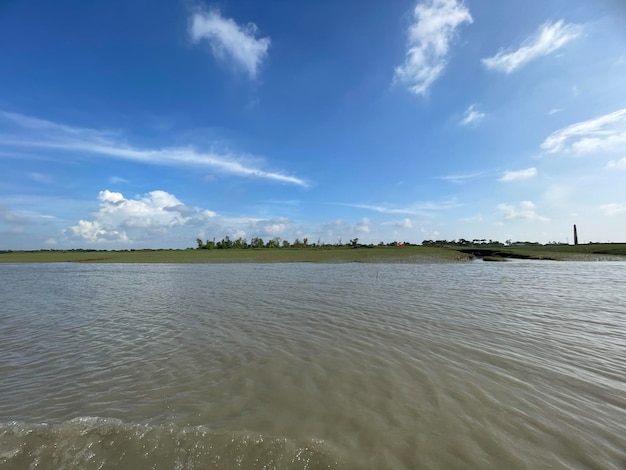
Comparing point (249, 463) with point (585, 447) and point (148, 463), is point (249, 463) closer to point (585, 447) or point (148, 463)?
point (148, 463)

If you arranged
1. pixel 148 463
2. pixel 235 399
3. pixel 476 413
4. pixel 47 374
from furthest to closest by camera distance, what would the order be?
pixel 47 374, pixel 235 399, pixel 476 413, pixel 148 463

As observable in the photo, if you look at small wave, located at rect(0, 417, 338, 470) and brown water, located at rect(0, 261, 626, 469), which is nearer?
small wave, located at rect(0, 417, 338, 470)

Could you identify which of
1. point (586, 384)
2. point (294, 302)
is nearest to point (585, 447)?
point (586, 384)

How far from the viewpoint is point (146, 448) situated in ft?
11.2

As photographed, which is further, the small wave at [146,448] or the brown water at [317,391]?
the brown water at [317,391]

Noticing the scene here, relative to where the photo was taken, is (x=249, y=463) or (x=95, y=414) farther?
(x=95, y=414)

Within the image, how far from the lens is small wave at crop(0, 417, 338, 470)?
125 inches

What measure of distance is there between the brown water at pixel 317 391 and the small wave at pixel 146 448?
0.06 feet

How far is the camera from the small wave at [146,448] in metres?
3.19

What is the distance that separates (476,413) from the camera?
4160 millimetres

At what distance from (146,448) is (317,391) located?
8.26ft

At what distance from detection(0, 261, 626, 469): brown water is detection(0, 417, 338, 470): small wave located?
0.02m

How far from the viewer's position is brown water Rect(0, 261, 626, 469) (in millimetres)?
3363

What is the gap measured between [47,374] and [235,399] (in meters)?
4.08
